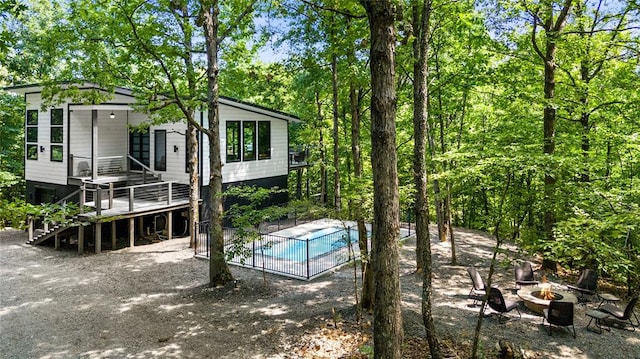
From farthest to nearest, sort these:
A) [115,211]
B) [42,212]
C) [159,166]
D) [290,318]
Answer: [159,166] → [115,211] → [290,318] → [42,212]

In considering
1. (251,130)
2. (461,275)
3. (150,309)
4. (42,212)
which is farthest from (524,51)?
(42,212)

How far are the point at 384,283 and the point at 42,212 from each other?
3.86 metres

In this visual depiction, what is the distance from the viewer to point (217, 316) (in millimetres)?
9484

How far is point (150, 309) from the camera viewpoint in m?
9.96

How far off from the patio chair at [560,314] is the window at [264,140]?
1435 centimetres

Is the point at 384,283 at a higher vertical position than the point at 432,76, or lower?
lower

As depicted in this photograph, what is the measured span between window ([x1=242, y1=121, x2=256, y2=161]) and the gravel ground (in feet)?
22.7

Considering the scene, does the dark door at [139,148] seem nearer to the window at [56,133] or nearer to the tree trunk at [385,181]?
the window at [56,133]

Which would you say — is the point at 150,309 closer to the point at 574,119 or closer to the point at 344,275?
the point at 344,275

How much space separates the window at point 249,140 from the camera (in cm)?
1959

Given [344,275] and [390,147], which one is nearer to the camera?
[390,147]

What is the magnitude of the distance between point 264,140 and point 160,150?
4.63 m

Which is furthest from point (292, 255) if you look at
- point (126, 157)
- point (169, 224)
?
point (126, 157)

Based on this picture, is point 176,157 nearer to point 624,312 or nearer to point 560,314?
point 560,314
